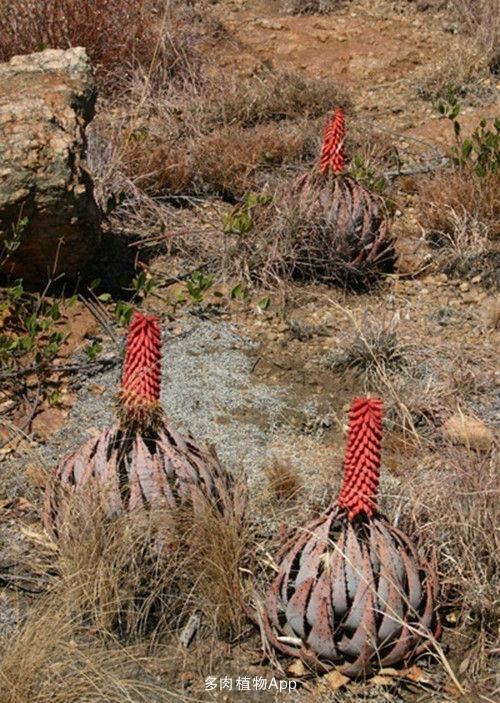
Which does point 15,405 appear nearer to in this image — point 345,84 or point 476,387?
Result: point 476,387

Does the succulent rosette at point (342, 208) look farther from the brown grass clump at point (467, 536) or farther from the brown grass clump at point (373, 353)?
the brown grass clump at point (467, 536)

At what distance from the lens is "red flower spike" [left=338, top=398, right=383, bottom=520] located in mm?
2928

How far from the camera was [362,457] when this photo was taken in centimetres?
298

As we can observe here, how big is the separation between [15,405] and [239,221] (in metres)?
1.60

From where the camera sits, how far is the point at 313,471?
403cm

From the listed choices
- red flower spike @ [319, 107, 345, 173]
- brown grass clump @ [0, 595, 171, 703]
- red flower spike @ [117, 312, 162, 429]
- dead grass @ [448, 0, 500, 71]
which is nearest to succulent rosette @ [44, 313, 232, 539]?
red flower spike @ [117, 312, 162, 429]

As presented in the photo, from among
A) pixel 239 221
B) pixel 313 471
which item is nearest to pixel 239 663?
pixel 313 471

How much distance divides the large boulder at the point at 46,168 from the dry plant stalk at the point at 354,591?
7.24ft

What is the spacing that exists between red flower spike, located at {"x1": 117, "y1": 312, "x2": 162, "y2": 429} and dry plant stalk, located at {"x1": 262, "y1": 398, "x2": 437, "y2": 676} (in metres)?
0.61

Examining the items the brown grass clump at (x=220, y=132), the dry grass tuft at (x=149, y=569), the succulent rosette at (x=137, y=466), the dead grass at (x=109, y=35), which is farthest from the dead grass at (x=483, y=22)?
the dry grass tuft at (x=149, y=569)

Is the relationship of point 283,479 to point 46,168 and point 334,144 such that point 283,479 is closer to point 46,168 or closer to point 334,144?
point 46,168

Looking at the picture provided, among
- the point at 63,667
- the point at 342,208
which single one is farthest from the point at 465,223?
the point at 63,667

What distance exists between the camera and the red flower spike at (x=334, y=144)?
511cm
